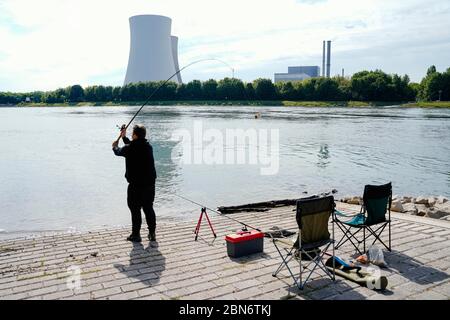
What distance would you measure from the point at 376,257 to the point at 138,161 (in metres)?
3.40

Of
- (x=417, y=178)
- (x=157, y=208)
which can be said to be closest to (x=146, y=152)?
(x=157, y=208)

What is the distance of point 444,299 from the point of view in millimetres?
4188

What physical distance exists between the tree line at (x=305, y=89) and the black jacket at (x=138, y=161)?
81583 millimetres

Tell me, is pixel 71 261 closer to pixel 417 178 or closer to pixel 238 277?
pixel 238 277

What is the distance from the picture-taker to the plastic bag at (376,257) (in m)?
5.14

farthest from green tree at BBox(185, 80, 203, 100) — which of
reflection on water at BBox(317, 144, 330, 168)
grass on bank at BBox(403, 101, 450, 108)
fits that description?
reflection on water at BBox(317, 144, 330, 168)

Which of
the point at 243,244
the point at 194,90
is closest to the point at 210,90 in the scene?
the point at 194,90

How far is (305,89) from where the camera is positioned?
10062 centimetres

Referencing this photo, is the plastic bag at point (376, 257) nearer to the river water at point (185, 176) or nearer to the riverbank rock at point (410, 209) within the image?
the riverbank rock at point (410, 209)

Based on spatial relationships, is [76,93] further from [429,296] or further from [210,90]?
[429,296]

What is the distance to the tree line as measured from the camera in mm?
89188

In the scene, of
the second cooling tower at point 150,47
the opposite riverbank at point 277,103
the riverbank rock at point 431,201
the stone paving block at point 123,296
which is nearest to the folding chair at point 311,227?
the stone paving block at point 123,296

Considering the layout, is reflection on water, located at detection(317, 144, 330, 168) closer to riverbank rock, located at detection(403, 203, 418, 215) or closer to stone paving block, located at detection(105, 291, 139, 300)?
riverbank rock, located at detection(403, 203, 418, 215)
